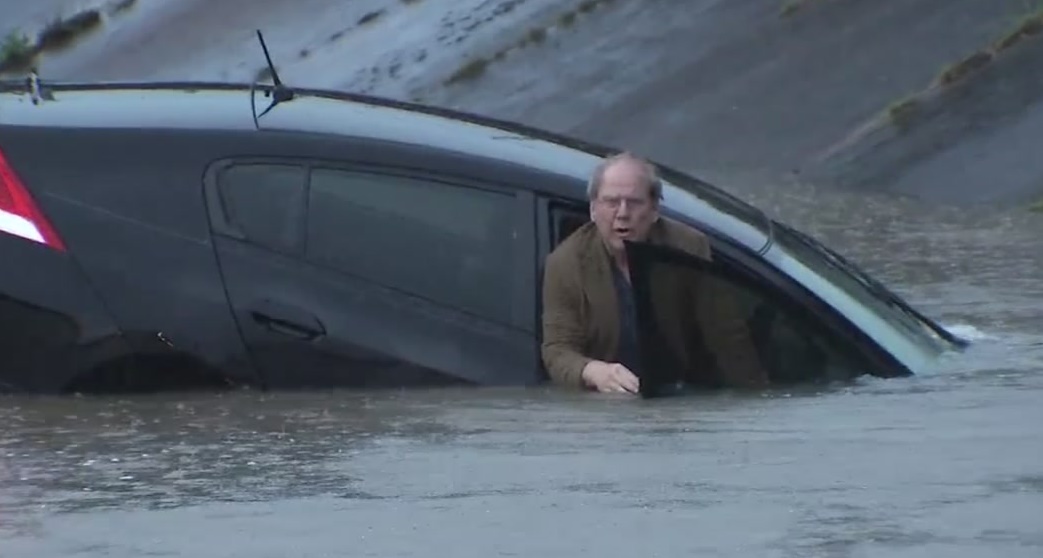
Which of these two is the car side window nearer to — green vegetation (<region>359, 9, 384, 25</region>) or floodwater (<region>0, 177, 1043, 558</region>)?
floodwater (<region>0, 177, 1043, 558</region>)

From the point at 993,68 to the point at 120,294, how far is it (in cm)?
1446

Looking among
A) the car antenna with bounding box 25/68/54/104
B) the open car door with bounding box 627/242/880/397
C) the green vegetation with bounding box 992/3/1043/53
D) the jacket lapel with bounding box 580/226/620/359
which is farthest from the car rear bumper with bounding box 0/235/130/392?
the green vegetation with bounding box 992/3/1043/53

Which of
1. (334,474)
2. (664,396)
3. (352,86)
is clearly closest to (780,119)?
(352,86)

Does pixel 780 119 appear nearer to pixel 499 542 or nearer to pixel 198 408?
pixel 198 408

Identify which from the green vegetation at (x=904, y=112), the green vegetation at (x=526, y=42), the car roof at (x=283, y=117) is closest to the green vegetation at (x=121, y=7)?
the green vegetation at (x=526, y=42)

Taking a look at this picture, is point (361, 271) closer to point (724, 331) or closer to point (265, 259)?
point (265, 259)

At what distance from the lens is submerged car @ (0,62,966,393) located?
6324mm

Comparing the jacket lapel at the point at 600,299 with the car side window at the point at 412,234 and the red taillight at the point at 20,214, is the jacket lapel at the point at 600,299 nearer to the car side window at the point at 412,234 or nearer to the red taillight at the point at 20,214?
the car side window at the point at 412,234

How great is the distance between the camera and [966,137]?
1855cm

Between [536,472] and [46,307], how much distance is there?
5.14ft

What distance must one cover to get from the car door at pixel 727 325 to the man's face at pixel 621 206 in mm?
105

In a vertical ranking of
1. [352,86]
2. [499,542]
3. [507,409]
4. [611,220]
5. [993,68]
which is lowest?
[499,542]

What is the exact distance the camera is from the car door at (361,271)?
6344 mm

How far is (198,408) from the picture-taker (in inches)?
247
